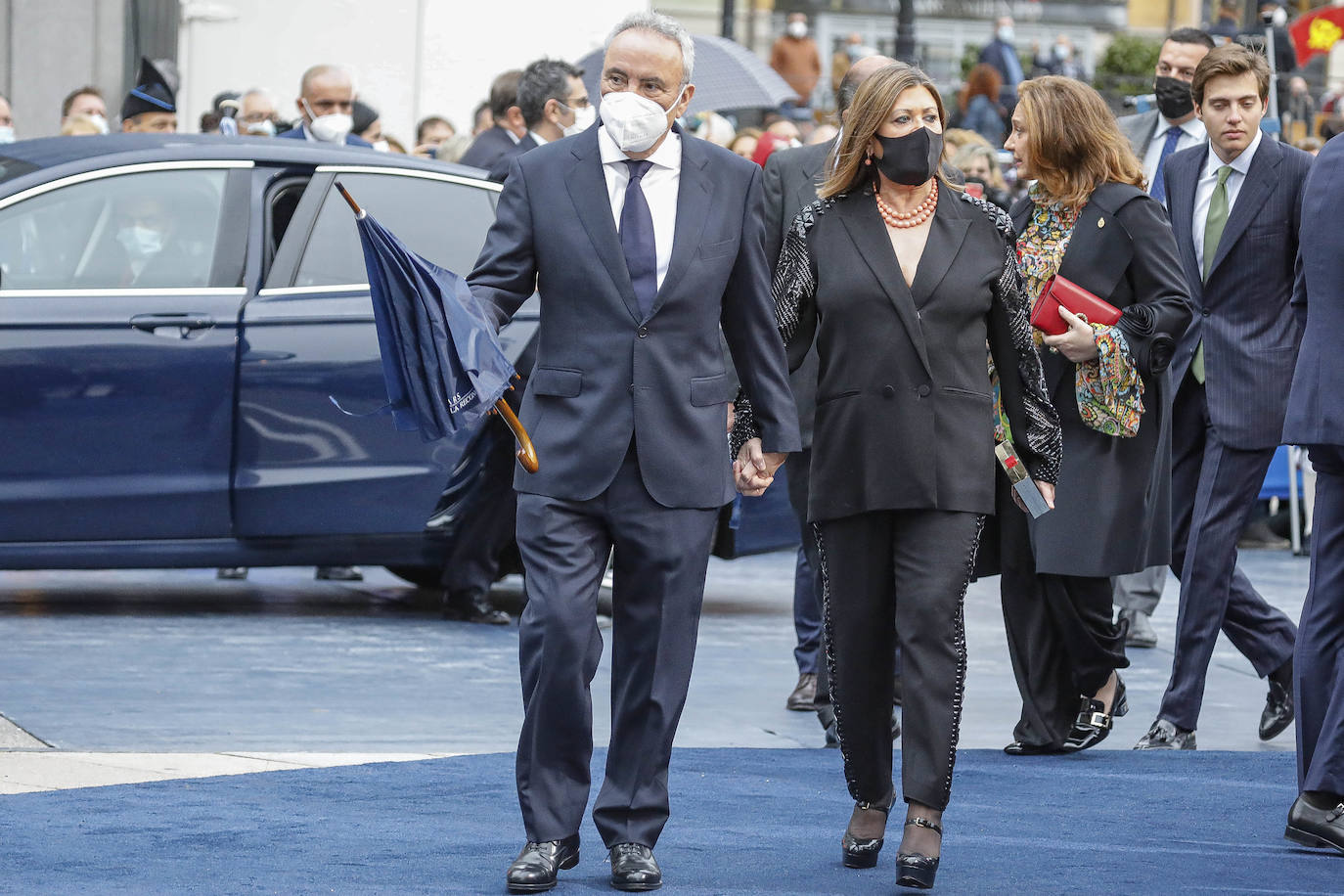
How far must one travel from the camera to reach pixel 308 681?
797 centimetres

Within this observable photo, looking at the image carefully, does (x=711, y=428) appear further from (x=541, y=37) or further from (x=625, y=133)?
(x=541, y=37)

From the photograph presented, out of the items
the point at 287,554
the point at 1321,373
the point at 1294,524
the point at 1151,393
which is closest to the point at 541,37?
the point at 1294,524

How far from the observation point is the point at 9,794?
603 centimetres

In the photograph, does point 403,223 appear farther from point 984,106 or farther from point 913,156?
point 984,106

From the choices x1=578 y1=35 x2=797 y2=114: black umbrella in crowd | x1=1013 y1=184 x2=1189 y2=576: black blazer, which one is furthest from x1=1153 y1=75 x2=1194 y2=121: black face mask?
x1=578 y1=35 x2=797 y2=114: black umbrella in crowd

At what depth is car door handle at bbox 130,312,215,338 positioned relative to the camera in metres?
8.59

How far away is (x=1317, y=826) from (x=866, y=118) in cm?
208

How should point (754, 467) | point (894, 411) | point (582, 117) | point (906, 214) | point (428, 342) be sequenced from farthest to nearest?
point (582, 117) < point (906, 214) < point (894, 411) < point (754, 467) < point (428, 342)

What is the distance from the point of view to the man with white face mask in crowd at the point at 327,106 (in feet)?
36.1

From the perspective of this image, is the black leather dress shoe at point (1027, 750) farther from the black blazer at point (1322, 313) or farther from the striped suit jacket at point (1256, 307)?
the black blazer at point (1322, 313)

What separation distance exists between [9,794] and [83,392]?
2753mm

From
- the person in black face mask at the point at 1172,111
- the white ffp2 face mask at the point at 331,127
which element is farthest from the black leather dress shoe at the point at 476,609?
the person in black face mask at the point at 1172,111

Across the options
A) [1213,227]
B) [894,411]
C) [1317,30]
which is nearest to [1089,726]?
[1213,227]

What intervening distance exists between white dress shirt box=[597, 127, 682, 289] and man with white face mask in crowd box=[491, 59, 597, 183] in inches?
172
